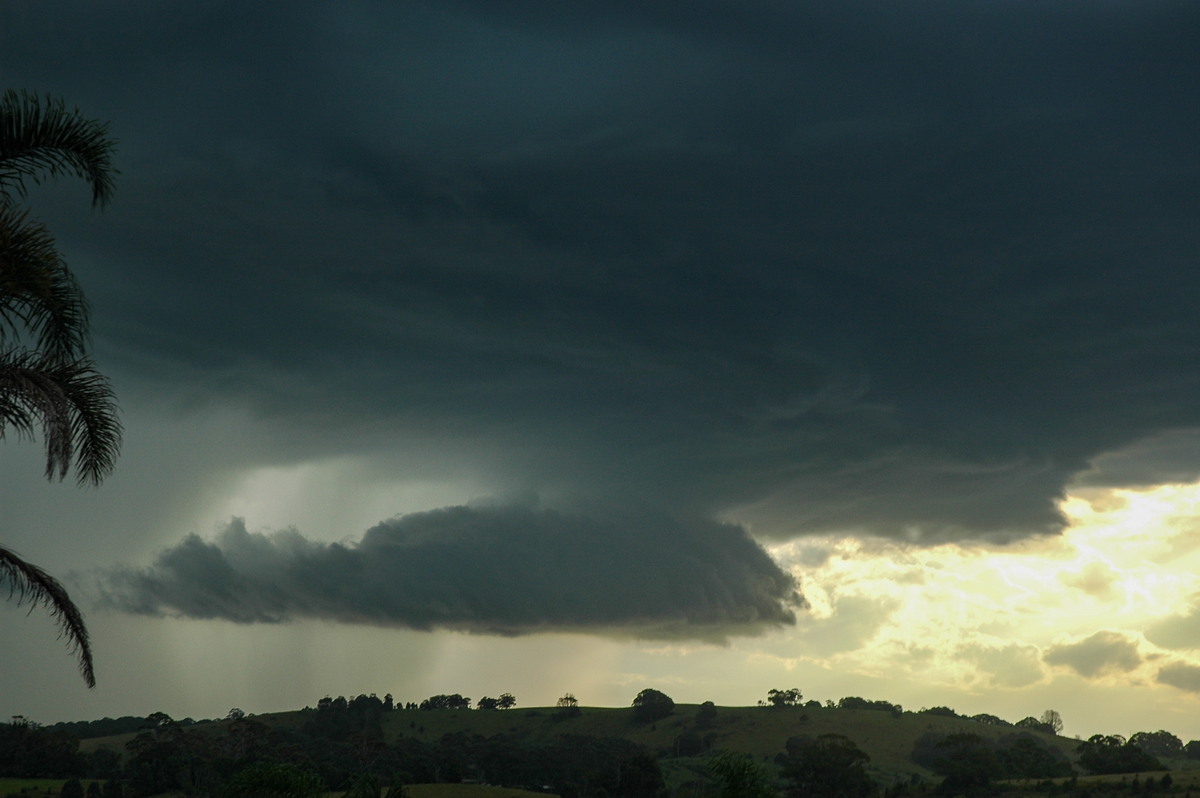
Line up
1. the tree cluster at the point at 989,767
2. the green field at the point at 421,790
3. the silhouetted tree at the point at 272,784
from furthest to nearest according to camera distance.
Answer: the tree cluster at the point at 989,767
the green field at the point at 421,790
the silhouetted tree at the point at 272,784

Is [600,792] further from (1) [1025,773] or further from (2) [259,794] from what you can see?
(2) [259,794]

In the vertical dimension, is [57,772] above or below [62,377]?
below

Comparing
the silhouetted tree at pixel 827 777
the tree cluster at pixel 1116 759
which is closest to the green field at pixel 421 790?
the silhouetted tree at pixel 827 777

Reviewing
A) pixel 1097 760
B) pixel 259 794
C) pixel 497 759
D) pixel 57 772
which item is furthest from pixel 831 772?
pixel 259 794

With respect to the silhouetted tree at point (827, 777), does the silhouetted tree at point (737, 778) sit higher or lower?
higher

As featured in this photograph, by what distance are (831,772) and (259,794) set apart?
145964 mm

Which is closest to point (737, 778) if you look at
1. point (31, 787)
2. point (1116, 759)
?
point (31, 787)

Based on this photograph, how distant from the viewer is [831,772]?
165m

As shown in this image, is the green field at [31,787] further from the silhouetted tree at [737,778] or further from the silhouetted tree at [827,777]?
the silhouetted tree at [737,778]

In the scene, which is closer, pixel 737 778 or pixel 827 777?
pixel 737 778

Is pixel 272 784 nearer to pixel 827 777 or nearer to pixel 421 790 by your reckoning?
pixel 421 790

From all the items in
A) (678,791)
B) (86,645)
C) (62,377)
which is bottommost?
(678,791)

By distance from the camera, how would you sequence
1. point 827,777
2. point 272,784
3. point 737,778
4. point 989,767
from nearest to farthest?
point 272,784, point 737,778, point 989,767, point 827,777

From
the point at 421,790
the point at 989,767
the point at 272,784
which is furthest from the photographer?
the point at 989,767
